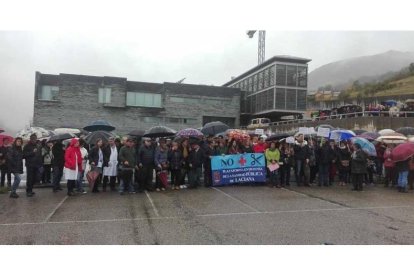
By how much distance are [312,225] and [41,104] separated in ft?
163

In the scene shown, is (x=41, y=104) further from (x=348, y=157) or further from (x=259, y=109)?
(x=348, y=157)

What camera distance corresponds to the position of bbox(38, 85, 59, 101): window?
50.7m

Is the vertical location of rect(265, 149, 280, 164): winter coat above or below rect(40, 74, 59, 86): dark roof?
below

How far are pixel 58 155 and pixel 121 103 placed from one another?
4153 centimetres

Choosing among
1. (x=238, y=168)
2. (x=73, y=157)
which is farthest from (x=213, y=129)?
(x=73, y=157)

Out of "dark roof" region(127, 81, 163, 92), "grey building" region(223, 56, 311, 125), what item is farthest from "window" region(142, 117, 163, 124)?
"grey building" region(223, 56, 311, 125)

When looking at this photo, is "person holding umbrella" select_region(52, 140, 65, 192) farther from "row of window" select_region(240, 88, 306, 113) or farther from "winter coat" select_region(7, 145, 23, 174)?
"row of window" select_region(240, 88, 306, 113)

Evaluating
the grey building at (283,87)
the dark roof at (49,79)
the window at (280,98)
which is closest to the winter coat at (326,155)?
the grey building at (283,87)

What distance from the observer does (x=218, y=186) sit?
39.8 ft

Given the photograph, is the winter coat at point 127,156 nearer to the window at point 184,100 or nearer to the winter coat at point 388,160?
the winter coat at point 388,160

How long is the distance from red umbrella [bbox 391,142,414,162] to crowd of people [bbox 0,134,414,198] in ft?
0.79

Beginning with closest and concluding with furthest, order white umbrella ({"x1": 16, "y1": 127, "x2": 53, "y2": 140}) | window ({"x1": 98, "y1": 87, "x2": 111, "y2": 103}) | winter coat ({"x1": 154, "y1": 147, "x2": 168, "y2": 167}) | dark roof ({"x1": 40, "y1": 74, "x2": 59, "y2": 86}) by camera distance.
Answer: winter coat ({"x1": 154, "y1": 147, "x2": 168, "y2": 167}) < white umbrella ({"x1": 16, "y1": 127, "x2": 53, "y2": 140}) < dark roof ({"x1": 40, "y1": 74, "x2": 59, "y2": 86}) < window ({"x1": 98, "y1": 87, "x2": 111, "y2": 103})

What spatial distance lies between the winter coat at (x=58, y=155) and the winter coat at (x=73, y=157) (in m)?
0.70

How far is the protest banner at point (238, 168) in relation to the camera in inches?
479
